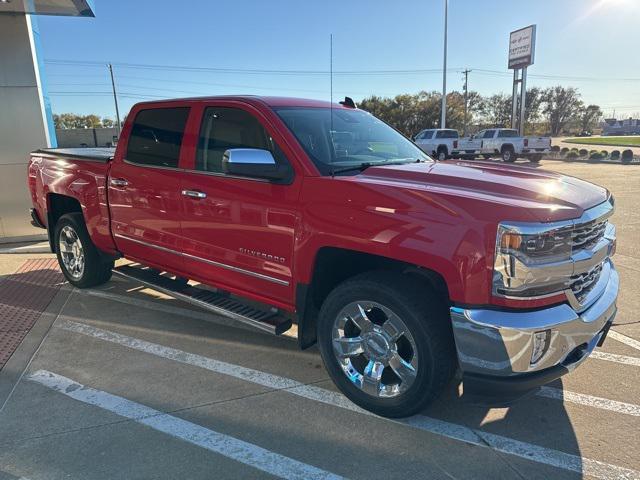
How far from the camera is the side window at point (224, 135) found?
364 centimetres

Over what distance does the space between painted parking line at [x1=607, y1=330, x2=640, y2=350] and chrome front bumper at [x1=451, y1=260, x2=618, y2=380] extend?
1833 mm

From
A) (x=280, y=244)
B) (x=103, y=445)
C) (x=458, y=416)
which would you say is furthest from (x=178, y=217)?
(x=458, y=416)

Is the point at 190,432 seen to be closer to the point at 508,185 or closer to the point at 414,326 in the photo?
the point at 414,326

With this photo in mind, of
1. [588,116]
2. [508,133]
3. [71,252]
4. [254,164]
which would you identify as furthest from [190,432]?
[588,116]

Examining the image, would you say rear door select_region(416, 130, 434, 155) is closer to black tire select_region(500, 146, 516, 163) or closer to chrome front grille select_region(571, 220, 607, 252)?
black tire select_region(500, 146, 516, 163)

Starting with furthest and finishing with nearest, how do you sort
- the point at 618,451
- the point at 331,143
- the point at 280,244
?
the point at 331,143 < the point at 280,244 < the point at 618,451

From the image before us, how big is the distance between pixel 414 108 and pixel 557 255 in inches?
2123

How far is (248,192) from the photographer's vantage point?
3475mm

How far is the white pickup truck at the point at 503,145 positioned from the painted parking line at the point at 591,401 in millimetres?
24573

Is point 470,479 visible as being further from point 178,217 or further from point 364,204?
point 178,217

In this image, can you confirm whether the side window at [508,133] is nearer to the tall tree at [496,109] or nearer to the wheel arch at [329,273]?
the wheel arch at [329,273]

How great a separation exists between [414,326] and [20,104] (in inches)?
311

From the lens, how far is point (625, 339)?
14.0 feet

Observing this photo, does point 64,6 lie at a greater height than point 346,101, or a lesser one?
greater
